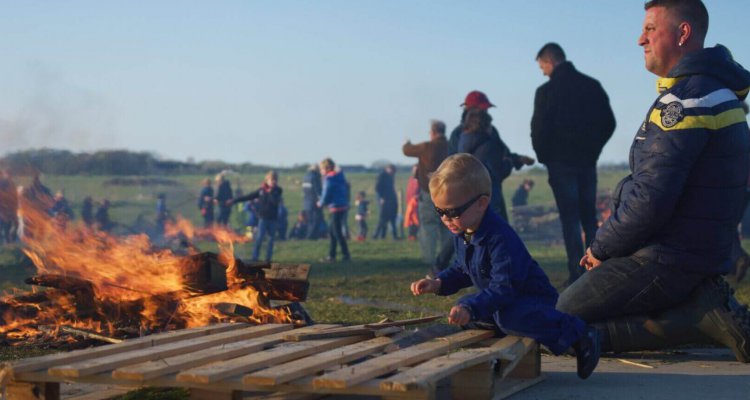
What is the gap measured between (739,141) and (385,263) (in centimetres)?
1090

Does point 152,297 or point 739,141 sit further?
point 152,297

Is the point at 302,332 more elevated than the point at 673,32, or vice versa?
the point at 673,32

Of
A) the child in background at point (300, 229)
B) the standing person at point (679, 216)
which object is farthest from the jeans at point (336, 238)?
the standing person at point (679, 216)

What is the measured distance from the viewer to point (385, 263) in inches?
661

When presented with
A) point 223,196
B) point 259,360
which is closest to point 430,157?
point 259,360

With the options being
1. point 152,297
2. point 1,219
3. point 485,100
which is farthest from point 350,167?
point 152,297

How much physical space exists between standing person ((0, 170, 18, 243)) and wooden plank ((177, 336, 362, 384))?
450 inches

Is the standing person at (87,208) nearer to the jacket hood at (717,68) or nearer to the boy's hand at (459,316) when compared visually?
the jacket hood at (717,68)

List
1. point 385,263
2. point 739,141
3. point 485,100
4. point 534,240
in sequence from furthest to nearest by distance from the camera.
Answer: point 534,240 < point 385,263 < point 485,100 < point 739,141

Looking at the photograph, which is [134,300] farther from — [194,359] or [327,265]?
[327,265]

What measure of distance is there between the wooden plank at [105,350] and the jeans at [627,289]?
2137mm

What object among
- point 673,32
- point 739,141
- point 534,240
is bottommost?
point 534,240

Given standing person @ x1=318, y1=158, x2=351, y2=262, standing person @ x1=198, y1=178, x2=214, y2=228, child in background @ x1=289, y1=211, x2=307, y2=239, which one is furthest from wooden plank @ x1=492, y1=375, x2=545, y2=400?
child in background @ x1=289, y1=211, x2=307, y2=239

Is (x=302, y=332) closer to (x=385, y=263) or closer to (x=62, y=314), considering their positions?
(x=62, y=314)
